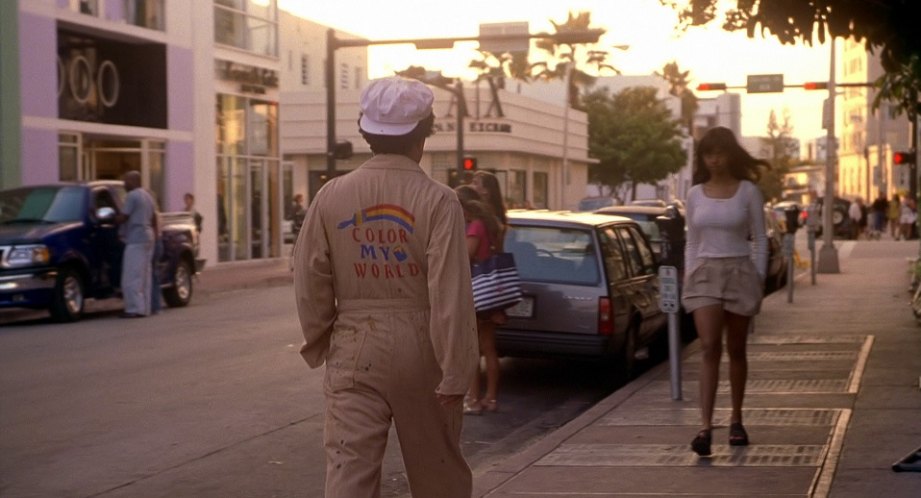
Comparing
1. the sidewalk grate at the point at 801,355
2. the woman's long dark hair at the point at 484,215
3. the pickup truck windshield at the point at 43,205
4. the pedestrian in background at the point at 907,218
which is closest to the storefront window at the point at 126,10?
the pickup truck windshield at the point at 43,205

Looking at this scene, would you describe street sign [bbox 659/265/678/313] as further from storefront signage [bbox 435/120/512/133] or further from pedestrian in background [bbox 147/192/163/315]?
storefront signage [bbox 435/120/512/133]

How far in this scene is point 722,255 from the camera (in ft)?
25.5

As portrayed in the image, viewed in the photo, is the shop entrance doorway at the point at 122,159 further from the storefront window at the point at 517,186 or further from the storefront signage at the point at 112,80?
the storefront window at the point at 517,186

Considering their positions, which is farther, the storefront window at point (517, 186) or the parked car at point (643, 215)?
the storefront window at point (517, 186)

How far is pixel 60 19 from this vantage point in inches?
1076

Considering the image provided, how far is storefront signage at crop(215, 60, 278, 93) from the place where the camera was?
34.6 m

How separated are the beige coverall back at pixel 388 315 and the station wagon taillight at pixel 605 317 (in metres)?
6.93

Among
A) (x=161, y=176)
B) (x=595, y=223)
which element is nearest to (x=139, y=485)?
(x=595, y=223)

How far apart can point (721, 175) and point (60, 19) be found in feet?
72.3

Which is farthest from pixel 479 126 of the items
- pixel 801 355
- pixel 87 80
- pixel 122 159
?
pixel 801 355

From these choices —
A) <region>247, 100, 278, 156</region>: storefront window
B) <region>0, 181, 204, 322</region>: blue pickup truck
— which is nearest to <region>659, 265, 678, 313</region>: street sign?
<region>0, 181, 204, 322</region>: blue pickup truck

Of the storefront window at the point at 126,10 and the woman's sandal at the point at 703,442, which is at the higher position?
the storefront window at the point at 126,10

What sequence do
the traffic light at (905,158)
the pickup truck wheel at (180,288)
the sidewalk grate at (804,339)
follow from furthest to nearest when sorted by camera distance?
the traffic light at (905,158), the pickup truck wheel at (180,288), the sidewalk grate at (804,339)

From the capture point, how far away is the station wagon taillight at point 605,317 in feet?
36.9
